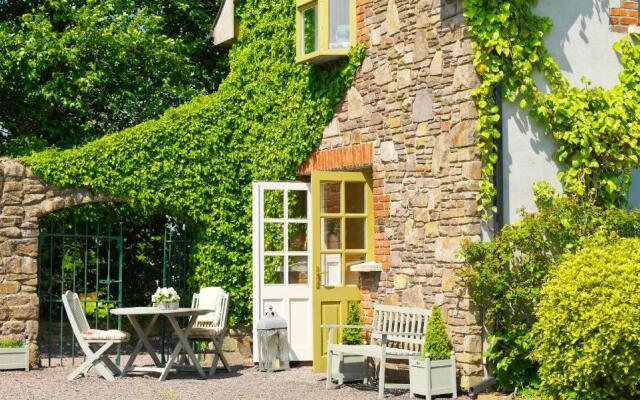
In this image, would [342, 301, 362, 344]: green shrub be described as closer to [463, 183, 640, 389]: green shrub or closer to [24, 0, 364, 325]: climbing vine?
[463, 183, 640, 389]: green shrub

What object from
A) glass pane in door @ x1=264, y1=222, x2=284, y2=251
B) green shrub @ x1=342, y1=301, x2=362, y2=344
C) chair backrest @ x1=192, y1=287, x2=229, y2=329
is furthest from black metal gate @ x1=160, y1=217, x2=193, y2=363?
green shrub @ x1=342, y1=301, x2=362, y2=344

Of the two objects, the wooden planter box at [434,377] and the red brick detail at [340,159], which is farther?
the red brick detail at [340,159]

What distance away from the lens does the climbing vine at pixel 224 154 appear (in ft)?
40.0

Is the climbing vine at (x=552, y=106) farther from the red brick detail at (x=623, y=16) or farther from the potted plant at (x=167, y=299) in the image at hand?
the potted plant at (x=167, y=299)

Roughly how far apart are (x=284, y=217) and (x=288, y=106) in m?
1.38

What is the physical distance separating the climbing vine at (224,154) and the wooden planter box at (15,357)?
2.02 m

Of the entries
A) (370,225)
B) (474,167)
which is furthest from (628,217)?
(370,225)

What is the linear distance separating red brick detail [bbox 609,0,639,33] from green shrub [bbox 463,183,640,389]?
2032 millimetres

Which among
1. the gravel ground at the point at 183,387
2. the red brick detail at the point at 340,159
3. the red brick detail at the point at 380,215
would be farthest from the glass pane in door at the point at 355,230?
the gravel ground at the point at 183,387

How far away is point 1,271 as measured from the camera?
11703 mm

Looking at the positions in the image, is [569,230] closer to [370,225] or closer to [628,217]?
[628,217]

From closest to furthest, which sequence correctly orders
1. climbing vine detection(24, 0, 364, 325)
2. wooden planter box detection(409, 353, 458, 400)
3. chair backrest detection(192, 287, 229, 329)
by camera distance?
wooden planter box detection(409, 353, 458, 400) < chair backrest detection(192, 287, 229, 329) < climbing vine detection(24, 0, 364, 325)

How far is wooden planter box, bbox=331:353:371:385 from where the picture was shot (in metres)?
10.3

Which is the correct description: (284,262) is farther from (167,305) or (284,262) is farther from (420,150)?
(420,150)
